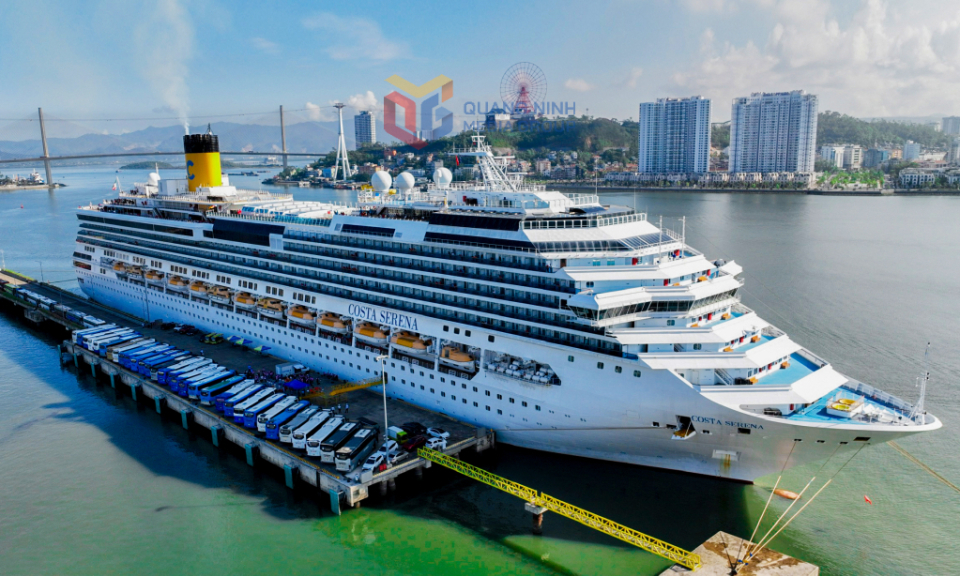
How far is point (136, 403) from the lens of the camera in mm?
28547

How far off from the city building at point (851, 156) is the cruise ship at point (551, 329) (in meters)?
190

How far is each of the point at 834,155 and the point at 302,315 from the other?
194m

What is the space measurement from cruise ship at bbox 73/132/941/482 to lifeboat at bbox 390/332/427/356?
72 mm

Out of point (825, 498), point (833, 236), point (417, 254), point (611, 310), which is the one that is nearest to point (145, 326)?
point (417, 254)

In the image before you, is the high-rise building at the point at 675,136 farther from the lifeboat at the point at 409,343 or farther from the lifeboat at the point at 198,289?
the lifeboat at the point at 409,343

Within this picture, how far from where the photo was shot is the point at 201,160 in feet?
128

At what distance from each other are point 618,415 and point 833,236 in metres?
59.9

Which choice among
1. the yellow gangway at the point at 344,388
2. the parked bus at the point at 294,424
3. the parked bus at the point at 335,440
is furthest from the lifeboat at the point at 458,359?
the parked bus at the point at 294,424

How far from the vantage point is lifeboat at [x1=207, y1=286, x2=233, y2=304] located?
106 feet

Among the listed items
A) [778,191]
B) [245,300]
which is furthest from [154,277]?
[778,191]

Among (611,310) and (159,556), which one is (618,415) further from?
(159,556)

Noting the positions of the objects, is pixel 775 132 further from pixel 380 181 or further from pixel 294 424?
pixel 294 424

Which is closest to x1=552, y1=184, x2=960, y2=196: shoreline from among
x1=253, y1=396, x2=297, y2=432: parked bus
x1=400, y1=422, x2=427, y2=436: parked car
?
x1=253, y1=396, x2=297, y2=432: parked bus

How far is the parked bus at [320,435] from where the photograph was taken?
20.6 m
